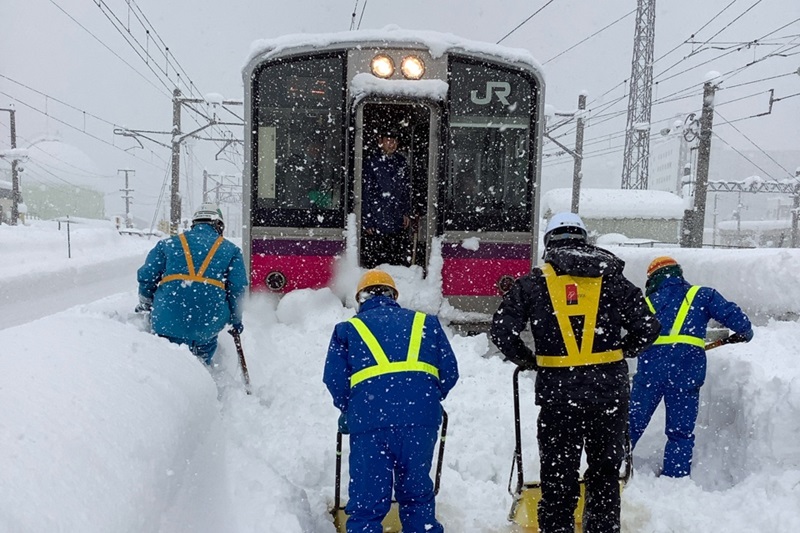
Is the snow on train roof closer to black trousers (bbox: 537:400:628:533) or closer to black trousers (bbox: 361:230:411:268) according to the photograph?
black trousers (bbox: 361:230:411:268)

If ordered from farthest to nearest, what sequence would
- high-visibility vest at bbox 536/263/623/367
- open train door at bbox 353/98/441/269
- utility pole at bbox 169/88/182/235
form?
utility pole at bbox 169/88/182/235, open train door at bbox 353/98/441/269, high-visibility vest at bbox 536/263/623/367

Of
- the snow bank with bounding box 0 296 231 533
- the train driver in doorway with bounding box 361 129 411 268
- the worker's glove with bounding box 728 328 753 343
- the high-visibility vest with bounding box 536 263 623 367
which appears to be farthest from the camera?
the train driver in doorway with bounding box 361 129 411 268

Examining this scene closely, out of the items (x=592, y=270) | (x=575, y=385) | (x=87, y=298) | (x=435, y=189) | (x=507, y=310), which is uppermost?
(x=435, y=189)

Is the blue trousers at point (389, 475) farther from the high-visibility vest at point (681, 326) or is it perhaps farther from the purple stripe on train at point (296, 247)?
the purple stripe on train at point (296, 247)

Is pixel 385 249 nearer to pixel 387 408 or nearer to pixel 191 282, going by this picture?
pixel 191 282

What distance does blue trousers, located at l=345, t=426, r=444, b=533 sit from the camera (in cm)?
249

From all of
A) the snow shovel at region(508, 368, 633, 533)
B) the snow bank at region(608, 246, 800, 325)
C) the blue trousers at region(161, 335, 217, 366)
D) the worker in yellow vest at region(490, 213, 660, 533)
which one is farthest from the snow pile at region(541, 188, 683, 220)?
the worker in yellow vest at region(490, 213, 660, 533)

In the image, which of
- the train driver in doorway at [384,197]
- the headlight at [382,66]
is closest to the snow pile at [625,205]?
the train driver in doorway at [384,197]

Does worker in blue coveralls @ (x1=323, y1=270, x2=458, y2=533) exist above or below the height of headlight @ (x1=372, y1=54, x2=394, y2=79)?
below

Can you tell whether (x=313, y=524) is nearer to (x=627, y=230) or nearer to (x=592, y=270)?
(x=592, y=270)

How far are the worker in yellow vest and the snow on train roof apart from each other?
3.19 meters

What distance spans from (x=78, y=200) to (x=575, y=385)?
7032cm

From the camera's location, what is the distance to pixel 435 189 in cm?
562

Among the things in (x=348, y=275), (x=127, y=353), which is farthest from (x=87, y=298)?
(x=127, y=353)
